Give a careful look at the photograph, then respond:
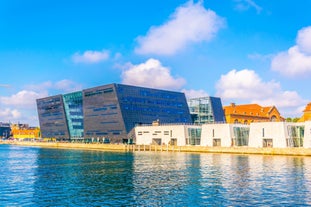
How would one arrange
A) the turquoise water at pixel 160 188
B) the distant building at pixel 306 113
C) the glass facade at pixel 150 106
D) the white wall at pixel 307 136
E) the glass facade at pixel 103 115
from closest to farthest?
the turquoise water at pixel 160 188 → the white wall at pixel 307 136 → the glass facade at pixel 103 115 → the glass facade at pixel 150 106 → the distant building at pixel 306 113

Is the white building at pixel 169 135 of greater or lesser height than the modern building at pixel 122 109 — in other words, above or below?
below

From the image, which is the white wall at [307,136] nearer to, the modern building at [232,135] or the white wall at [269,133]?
the modern building at [232,135]

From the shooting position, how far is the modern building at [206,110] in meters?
190

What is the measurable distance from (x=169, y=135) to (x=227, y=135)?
28.0m

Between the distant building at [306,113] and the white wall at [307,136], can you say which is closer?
the white wall at [307,136]

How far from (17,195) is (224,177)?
29056 millimetres

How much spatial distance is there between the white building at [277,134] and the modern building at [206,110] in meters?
74.8

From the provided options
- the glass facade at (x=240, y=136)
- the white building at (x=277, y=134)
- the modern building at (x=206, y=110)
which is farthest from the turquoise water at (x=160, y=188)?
the modern building at (x=206, y=110)

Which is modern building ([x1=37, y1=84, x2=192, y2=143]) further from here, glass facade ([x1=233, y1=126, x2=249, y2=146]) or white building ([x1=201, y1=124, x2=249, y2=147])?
glass facade ([x1=233, y1=126, x2=249, y2=146])

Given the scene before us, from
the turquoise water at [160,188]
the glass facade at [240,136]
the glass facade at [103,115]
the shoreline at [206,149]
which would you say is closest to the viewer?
the turquoise water at [160,188]

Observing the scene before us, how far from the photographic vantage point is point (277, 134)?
10838 cm

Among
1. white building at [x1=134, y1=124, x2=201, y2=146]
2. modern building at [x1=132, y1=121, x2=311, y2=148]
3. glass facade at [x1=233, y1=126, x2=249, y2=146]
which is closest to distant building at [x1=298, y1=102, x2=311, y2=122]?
modern building at [x1=132, y1=121, x2=311, y2=148]

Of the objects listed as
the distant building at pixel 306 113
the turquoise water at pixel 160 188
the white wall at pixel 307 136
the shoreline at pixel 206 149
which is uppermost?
the distant building at pixel 306 113

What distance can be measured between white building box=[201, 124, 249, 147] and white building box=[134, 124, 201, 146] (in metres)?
10.7
